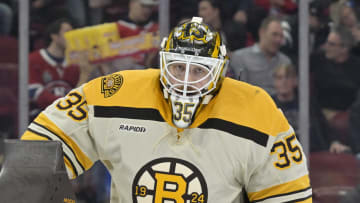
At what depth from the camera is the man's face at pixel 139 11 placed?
525 centimetres

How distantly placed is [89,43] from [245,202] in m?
3.05

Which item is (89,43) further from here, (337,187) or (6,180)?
(6,180)

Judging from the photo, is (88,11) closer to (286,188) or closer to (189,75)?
(189,75)

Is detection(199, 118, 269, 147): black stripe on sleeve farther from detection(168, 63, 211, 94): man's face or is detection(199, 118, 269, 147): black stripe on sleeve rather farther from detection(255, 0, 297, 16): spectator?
detection(255, 0, 297, 16): spectator

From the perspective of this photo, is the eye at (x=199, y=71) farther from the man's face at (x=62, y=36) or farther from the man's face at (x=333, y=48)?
the man's face at (x=62, y=36)

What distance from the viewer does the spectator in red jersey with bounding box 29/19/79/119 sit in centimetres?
534

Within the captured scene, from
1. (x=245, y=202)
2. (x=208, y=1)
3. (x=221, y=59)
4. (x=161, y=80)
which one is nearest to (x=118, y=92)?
(x=161, y=80)

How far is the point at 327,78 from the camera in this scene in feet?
16.8

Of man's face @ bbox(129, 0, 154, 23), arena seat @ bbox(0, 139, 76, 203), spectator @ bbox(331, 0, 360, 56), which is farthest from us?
man's face @ bbox(129, 0, 154, 23)

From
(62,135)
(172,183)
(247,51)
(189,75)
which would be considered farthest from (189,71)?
(247,51)

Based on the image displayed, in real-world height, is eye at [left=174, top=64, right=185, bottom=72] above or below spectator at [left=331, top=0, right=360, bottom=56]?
below

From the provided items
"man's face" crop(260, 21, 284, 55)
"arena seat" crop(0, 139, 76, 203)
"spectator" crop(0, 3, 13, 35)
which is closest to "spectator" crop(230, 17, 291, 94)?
"man's face" crop(260, 21, 284, 55)

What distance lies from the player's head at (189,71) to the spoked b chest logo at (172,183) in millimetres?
152

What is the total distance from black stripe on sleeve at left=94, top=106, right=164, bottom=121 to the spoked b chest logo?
7.0 inches
